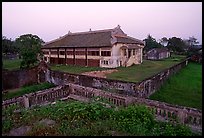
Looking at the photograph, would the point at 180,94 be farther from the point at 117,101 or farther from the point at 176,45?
the point at 176,45

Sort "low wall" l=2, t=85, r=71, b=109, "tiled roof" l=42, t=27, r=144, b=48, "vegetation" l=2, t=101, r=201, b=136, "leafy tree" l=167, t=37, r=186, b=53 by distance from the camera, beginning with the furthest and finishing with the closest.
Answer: "leafy tree" l=167, t=37, r=186, b=53 < "tiled roof" l=42, t=27, r=144, b=48 < "low wall" l=2, t=85, r=71, b=109 < "vegetation" l=2, t=101, r=201, b=136

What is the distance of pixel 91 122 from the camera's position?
563 cm

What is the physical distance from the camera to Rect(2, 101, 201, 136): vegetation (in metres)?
5.10

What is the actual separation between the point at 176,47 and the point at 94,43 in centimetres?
3731

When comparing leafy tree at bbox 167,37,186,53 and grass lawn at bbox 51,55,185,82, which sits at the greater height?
leafy tree at bbox 167,37,186,53

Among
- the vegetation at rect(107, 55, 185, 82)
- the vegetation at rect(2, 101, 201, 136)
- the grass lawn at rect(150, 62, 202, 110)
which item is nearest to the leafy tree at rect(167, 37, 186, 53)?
the vegetation at rect(107, 55, 185, 82)

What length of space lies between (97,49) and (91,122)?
25.3 meters

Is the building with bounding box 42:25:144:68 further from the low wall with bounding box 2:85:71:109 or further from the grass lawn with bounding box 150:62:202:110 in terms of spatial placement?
the low wall with bounding box 2:85:71:109

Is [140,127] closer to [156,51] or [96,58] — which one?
[96,58]

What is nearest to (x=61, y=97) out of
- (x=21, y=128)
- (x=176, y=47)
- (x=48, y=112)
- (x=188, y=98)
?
(x=48, y=112)

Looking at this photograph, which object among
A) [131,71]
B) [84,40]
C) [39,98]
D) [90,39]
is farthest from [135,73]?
[39,98]

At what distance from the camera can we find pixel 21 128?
18.1ft

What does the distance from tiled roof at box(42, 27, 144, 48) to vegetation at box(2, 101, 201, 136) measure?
75.5 feet

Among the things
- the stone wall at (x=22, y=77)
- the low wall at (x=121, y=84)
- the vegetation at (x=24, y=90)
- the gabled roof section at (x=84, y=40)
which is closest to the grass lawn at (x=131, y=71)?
the low wall at (x=121, y=84)
